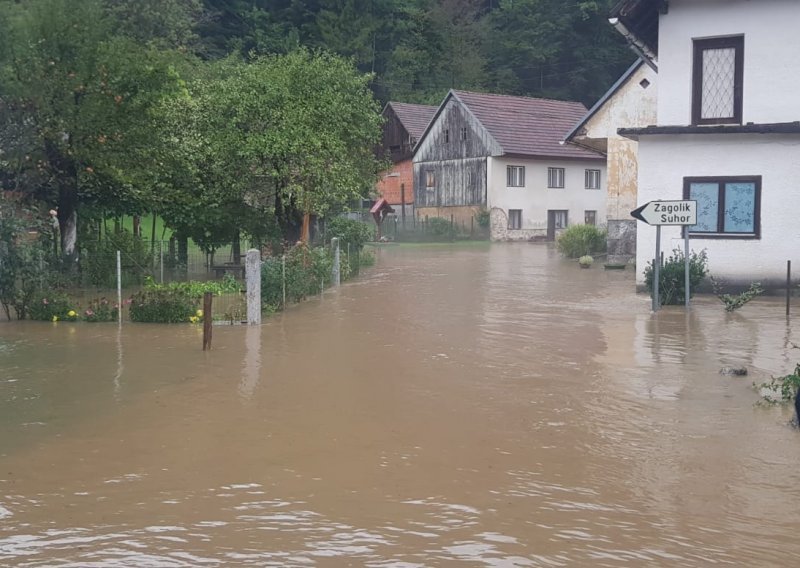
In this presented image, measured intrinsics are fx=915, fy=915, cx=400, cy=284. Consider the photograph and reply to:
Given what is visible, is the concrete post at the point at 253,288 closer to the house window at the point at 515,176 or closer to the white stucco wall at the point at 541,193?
the white stucco wall at the point at 541,193

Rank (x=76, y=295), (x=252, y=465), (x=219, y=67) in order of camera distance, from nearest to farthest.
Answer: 1. (x=252, y=465)
2. (x=76, y=295)
3. (x=219, y=67)

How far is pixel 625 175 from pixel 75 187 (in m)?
18.3

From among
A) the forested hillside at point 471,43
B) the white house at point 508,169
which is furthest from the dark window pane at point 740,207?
the forested hillside at point 471,43

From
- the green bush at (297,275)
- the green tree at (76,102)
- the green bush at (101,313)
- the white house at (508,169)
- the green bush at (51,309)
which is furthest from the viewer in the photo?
the white house at (508,169)

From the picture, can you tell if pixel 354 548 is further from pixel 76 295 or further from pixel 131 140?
pixel 131 140

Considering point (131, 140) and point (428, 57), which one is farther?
point (428, 57)

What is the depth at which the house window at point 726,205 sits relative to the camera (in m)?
20.9

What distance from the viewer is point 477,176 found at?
54.4 metres

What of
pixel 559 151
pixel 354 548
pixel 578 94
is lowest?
pixel 354 548

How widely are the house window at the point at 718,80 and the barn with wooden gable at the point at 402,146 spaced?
3880cm

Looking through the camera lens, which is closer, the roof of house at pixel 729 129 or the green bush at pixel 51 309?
the green bush at pixel 51 309


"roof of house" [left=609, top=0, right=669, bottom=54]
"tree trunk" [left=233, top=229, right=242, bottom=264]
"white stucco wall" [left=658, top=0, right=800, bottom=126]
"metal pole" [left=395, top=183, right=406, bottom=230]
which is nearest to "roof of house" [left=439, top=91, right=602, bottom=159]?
"metal pole" [left=395, top=183, right=406, bottom=230]

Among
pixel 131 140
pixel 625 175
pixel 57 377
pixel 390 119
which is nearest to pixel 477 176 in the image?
pixel 390 119

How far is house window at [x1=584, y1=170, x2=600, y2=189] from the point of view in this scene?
5762 cm
